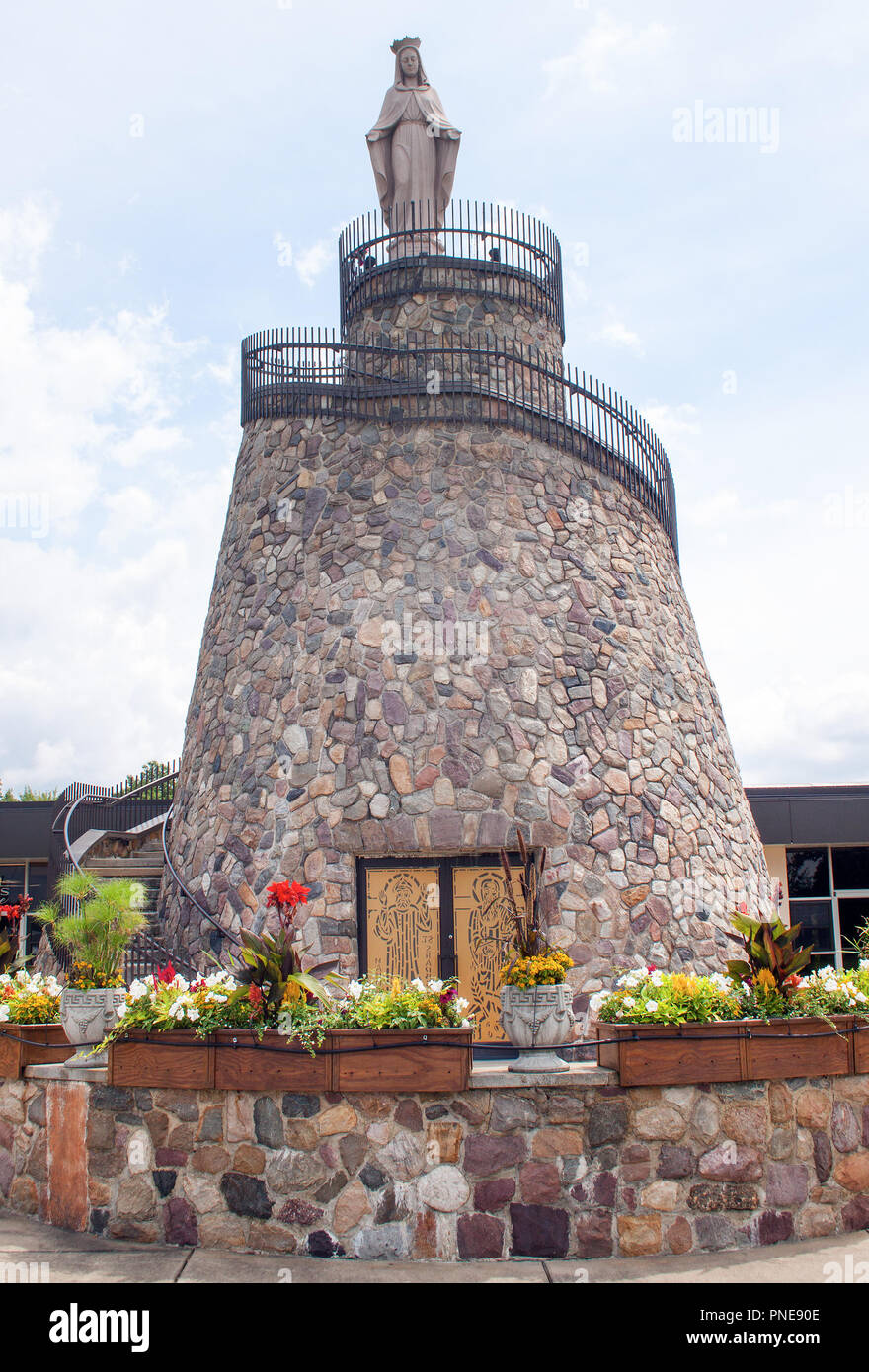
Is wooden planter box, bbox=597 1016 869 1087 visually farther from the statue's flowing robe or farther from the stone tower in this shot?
the statue's flowing robe

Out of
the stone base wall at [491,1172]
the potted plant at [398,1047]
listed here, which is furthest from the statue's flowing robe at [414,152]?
the stone base wall at [491,1172]

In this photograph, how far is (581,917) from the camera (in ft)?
40.5

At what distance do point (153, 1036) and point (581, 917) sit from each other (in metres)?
6.36

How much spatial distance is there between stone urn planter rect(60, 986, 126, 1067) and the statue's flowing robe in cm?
1382

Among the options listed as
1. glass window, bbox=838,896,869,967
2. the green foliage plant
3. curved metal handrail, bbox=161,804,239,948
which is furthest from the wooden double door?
glass window, bbox=838,896,869,967

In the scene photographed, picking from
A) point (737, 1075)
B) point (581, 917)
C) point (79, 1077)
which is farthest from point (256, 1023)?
point (581, 917)

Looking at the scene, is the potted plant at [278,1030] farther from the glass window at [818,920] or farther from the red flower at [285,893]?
the glass window at [818,920]

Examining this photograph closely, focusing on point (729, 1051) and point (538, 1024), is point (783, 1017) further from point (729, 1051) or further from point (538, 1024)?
point (538, 1024)

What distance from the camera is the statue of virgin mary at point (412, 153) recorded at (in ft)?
56.5

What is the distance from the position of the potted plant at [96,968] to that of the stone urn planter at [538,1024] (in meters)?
2.99

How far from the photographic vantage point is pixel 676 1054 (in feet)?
22.4

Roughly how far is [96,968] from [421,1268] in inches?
130

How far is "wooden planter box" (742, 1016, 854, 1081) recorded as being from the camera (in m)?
6.98

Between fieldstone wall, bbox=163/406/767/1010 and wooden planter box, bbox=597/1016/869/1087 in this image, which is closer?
wooden planter box, bbox=597/1016/869/1087
